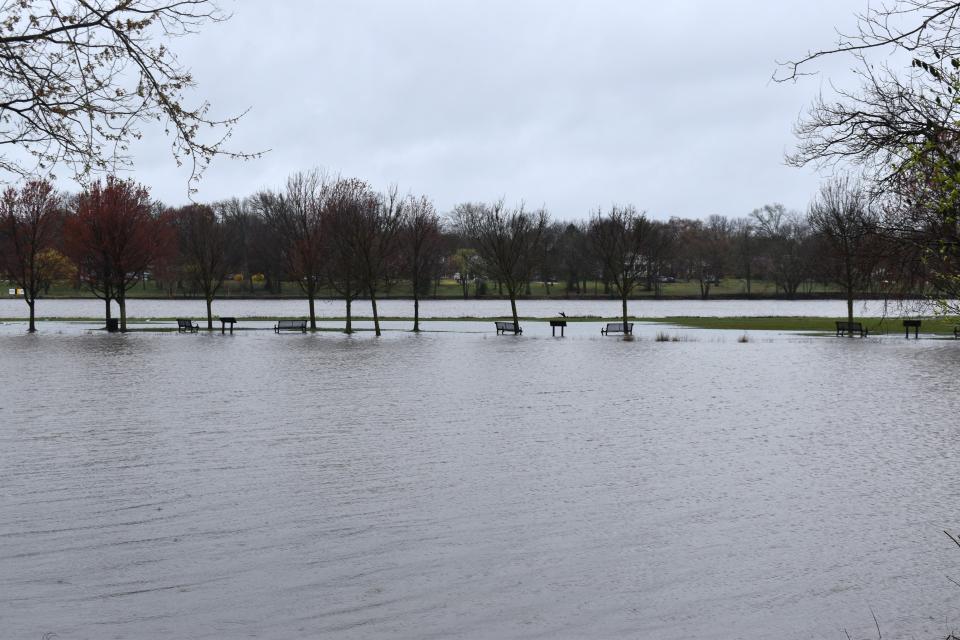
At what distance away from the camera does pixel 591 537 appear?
9922 mm

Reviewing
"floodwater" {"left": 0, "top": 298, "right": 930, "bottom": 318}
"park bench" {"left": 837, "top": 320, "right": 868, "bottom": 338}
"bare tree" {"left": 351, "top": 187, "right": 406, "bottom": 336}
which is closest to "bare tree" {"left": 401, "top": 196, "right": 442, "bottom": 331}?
"bare tree" {"left": 351, "top": 187, "right": 406, "bottom": 336}

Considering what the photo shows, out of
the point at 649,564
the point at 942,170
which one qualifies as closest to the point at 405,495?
the point at 649,564

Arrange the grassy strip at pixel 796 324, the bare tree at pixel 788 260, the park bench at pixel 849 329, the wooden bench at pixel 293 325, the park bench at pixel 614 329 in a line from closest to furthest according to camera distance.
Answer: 1. the park bench at pixel 849 329
2. the park bench at pixel 614 329
3. the wooden bench at pixel 293 325
4. the grassy strip at pixel 796 324
5. the bare tree at pixel 788 260

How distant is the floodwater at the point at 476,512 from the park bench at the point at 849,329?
86.9 feet

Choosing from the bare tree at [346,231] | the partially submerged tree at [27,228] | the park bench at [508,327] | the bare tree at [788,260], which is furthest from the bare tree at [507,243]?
the bare tree at [788,260]

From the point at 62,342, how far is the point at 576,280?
103 meters

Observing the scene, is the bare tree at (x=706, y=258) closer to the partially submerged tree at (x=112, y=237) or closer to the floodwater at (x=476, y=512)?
the partially submerged tree at (x=112, y=237)

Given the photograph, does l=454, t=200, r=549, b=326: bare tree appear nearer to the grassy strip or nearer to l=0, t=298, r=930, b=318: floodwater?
the grassy strip

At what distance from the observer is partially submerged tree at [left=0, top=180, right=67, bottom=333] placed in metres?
55.0

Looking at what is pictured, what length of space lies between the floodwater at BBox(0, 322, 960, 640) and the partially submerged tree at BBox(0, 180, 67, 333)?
36007mm

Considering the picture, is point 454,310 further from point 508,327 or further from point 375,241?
point 508,327

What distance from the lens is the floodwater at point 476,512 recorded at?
7.71 m

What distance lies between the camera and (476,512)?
35.8 ft

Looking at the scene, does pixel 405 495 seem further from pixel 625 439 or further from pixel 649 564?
pixel 625 439
